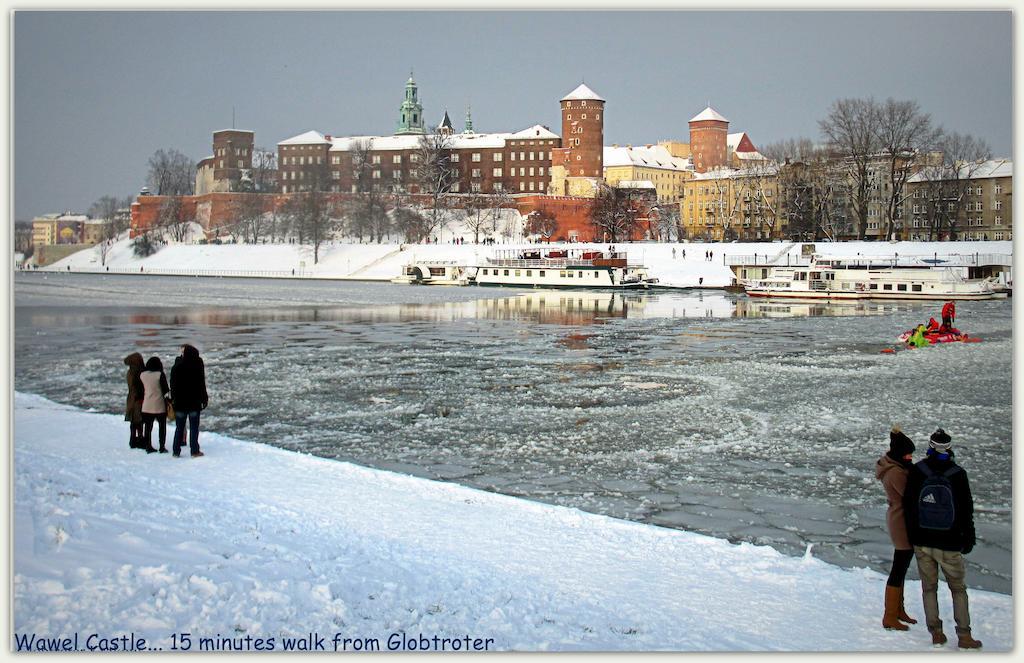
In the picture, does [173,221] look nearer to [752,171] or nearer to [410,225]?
[410,225]

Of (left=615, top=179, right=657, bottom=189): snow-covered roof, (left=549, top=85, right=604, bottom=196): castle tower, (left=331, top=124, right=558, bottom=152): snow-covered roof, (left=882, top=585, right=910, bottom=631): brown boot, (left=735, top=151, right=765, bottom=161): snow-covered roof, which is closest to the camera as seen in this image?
(left=882, top=585, right=910, bottom=631): brown boot

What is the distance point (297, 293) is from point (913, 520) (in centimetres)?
3157

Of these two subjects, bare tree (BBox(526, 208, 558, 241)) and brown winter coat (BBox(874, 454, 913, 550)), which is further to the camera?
bare tree (BBox(526, 208, 558, 241))

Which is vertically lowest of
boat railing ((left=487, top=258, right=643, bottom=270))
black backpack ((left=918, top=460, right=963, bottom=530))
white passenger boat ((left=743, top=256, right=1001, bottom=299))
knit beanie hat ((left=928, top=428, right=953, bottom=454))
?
black backpack ((left=918, top=460, right=963, bottom=530))

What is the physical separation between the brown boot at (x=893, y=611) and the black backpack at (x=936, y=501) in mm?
382

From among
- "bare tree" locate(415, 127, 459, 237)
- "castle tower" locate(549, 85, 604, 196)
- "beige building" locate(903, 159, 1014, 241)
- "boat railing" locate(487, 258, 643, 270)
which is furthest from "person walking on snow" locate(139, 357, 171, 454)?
"castle tower" locate(549, 85, 604, 196)

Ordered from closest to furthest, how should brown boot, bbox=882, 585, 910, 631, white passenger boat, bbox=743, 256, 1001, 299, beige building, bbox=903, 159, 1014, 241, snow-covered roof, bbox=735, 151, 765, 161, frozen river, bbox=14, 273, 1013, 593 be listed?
brown boot, bbox=882, 585, 910, 631
frozen river, bbox=14, 273, 1013, 593
white passenger boat, bbox=743, 256, 1001, 299
beige building, bbox=903, 159, 1014, 241
snow-covered roof, bbox=735, 151, 765, 161

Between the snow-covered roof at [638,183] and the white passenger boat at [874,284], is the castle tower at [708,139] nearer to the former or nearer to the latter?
the snow-covered roof at [638,183]

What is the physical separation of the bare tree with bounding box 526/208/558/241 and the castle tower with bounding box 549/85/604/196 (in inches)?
293

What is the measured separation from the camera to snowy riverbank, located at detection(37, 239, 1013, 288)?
4066cm

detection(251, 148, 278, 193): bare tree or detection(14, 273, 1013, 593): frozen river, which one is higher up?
detection(251, 148, 278, 193): bare tree

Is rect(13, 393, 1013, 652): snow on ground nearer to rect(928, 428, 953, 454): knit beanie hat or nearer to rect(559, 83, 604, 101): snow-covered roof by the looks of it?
rect(928, 428, 953, 454): knit beanie hat

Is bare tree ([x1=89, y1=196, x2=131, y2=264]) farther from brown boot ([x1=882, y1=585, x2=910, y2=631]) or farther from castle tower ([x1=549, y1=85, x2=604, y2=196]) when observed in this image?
brown boot ([x1=882, y1=585, x2=910, y2=631])

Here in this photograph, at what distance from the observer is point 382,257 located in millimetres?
54531
